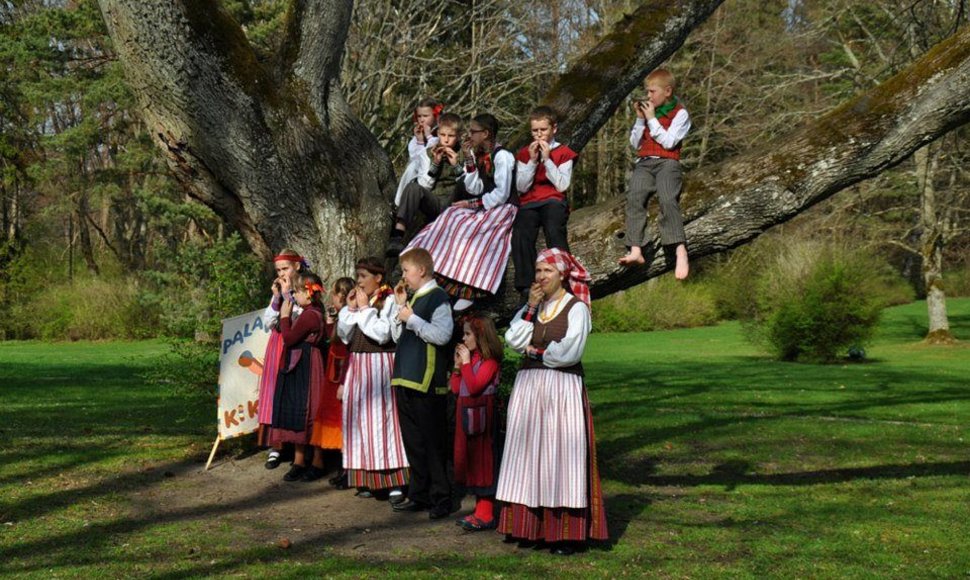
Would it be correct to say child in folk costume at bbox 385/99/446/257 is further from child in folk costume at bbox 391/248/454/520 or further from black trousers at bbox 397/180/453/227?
child in folk costume at bbox 391/248/454/520

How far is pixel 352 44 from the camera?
2606 centimetres

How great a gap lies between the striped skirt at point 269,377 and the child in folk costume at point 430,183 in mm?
1236

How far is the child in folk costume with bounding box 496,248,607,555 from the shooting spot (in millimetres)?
6371

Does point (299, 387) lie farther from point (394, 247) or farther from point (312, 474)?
point (394, 247)

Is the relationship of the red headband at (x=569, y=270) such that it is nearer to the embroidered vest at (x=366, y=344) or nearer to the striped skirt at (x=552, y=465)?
the striped skirt at (x=552, y=465)

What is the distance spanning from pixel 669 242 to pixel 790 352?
57.7 feet

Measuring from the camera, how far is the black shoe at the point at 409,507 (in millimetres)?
7660

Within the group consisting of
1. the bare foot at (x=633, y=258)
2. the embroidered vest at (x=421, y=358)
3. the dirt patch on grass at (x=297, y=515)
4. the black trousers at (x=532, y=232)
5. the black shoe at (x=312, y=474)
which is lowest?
the dirt patch on grass at (x=297, y=515)

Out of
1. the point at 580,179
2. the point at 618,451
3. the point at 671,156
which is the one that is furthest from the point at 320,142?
the point at 580,179

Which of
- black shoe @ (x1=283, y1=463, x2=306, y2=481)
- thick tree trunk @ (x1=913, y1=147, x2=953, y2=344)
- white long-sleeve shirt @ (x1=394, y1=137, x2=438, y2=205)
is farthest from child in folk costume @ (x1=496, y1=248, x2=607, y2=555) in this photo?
thick tree trunk @ (x1=913, y1=147, x2=953, y2=344)

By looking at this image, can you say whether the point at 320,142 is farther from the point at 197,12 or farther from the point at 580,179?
the point at 580,179

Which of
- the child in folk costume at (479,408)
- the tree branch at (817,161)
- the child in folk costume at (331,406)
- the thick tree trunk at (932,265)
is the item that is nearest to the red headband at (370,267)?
the child in folk costume at (331,406)

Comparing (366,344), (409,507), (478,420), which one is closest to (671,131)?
(478,420)

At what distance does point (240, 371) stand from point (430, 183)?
8.36 feet
